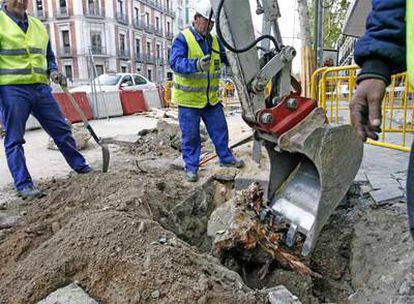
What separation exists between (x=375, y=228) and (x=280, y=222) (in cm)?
68

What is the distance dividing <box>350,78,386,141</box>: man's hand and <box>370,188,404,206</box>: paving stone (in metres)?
1.74

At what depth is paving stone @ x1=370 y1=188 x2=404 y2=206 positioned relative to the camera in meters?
2.93

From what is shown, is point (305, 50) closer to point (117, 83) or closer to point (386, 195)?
point (386, 195)

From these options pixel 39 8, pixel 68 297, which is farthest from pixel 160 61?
pixel 68 297

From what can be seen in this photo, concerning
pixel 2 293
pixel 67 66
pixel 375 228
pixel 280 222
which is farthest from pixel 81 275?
pixel 67 66

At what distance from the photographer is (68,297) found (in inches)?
73.0

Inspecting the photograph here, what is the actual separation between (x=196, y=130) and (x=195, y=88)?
1.51ft

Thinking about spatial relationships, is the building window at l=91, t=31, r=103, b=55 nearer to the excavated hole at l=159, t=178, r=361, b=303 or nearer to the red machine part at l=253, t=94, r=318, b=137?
the excavated hole at l=159, t=178, r=361, b=303

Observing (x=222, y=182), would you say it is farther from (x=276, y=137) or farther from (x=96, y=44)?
(x=96, y=44)

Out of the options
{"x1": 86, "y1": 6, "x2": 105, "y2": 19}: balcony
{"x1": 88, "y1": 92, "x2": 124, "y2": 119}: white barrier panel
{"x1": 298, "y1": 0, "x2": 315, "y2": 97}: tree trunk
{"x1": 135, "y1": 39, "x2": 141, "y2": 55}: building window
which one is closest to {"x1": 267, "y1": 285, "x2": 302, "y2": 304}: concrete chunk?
{"x1": 298, "y1": 0, "x2": 315, "y2": 97}: tree trunk

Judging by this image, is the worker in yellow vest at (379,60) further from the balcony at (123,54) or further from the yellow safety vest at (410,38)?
the balcony at (123,54)

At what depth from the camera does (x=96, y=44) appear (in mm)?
45000

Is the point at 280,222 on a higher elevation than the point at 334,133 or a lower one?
lower

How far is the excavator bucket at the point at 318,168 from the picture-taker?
2373 millimetres
